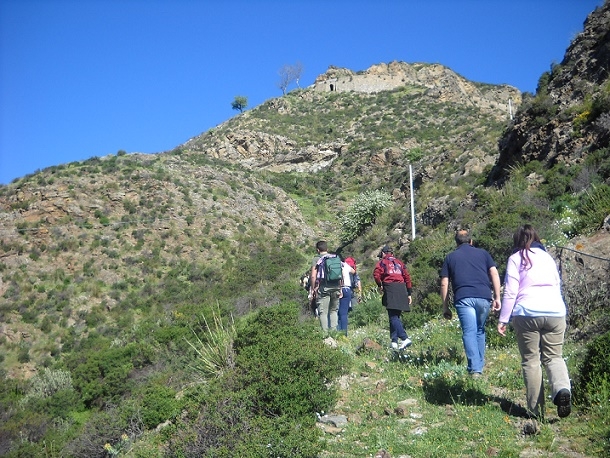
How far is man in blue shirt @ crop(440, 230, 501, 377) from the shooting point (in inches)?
218

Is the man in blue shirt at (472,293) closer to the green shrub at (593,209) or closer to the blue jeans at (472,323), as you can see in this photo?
the blue jeans at (472,323)

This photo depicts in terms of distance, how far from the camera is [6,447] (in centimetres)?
1116

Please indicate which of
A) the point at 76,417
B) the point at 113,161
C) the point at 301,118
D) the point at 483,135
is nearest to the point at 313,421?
the point at 76,417

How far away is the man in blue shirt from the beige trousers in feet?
3.77

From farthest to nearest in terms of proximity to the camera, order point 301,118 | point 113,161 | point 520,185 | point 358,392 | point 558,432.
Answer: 1. point 301,118
2. point 113,161
3. point 520,185
4. point 358,392
5. point 558,432

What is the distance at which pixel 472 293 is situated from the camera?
5.59 meters

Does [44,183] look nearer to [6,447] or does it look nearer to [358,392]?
[6,447]

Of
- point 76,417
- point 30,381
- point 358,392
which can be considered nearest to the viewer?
point 358,392

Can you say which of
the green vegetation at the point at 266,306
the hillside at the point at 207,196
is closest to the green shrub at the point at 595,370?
the green vegetation at the point at 266,306

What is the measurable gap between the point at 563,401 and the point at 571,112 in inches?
612

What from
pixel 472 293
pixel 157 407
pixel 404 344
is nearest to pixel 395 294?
pixel 404 344

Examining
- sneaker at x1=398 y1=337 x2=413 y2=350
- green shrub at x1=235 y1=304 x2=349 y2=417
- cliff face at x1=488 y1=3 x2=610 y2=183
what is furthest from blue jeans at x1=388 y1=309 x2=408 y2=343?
cliff face at x1=488 y1=3 x2=610 y2=183

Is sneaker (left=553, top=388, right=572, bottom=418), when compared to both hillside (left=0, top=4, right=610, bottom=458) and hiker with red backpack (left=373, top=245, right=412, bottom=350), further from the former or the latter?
hiker with red backpack (left=373, top=245, right=412, bottom=350)

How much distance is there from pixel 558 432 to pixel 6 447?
1109cm
